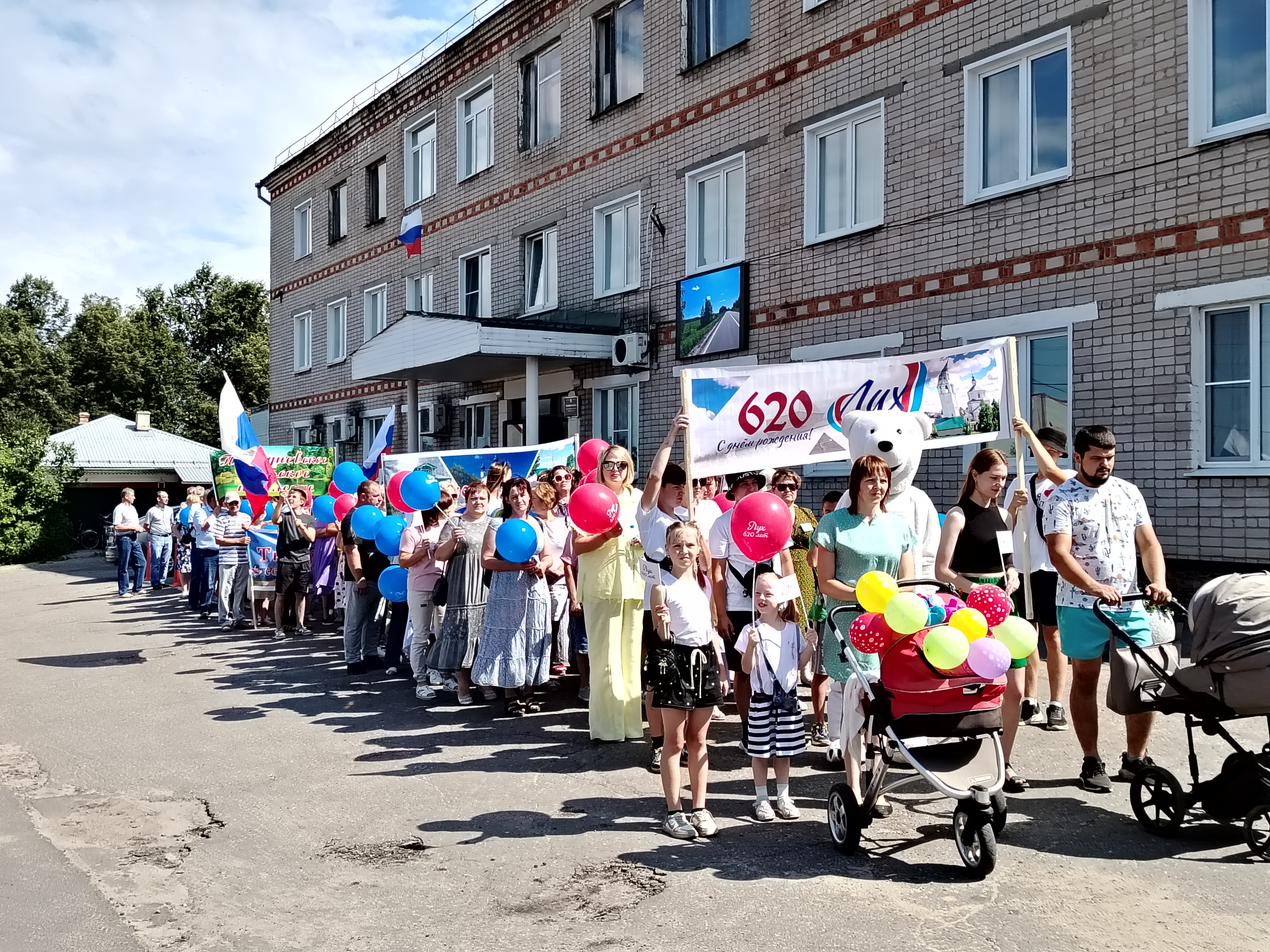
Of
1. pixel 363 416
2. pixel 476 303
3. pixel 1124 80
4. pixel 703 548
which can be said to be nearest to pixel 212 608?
pixel 476 303

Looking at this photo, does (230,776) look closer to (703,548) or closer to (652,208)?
(703,548)

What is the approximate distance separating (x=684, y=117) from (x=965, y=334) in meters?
6.48

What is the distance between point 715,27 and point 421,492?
9.98 meters

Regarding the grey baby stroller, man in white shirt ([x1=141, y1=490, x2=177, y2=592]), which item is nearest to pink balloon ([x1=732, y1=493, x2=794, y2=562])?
the grey baby stroller

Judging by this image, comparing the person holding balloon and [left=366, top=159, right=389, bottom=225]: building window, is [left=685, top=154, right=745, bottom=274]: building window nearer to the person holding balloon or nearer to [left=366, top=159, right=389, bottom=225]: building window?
the person holding balloon

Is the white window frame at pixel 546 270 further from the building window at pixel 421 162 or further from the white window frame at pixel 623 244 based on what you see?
the building window at pixel 421 162

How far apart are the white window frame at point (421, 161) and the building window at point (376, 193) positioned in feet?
3.97

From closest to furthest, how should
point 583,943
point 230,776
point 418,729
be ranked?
point 583,943 < point 230,776 < point 418,729

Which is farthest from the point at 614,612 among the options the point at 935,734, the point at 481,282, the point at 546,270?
the point at 481,282

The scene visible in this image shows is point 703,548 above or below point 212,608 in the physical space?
above

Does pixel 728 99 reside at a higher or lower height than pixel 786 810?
higher

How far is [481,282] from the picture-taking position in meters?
22.2

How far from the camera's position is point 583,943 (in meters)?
4.05

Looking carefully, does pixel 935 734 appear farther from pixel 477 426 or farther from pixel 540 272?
pixel 477 426
